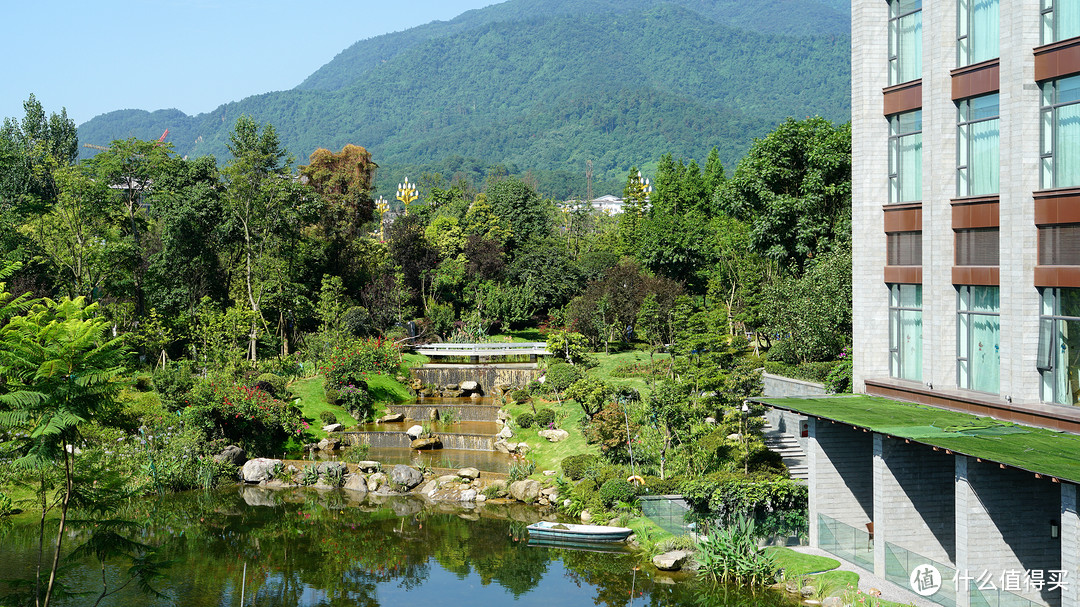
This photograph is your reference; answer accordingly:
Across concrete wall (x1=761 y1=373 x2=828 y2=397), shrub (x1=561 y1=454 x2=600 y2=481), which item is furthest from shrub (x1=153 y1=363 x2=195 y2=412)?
concrete wall (x1=761 y1=373 x2=828 y2=397)

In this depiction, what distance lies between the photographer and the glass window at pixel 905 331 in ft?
70.7

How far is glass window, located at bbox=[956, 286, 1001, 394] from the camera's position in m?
18.9

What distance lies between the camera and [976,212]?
19.2 metres

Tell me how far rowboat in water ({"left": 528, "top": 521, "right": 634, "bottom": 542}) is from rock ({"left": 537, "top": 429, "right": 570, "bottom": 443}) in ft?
26.0

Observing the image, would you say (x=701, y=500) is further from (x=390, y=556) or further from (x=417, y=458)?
(x=417, y=458)

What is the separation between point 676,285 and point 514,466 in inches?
689

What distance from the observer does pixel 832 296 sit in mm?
30484

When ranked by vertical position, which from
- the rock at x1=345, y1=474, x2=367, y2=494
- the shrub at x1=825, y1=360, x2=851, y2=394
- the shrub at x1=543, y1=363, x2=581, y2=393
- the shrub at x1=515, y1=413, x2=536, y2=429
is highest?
the shrub at x1=825, y1=360, x2=851, y2=394

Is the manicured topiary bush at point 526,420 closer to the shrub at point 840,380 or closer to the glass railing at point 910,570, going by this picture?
the shrub at point 840,380

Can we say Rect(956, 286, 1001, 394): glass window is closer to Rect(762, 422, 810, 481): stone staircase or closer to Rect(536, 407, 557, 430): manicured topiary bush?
Rect(762, 422, 810, 481): stone staircase

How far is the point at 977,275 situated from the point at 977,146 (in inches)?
112

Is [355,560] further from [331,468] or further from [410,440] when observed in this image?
[410,440]

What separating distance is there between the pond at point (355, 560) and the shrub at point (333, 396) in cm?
817

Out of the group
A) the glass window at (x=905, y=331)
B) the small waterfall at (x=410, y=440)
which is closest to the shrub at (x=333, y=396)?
the small waterfall at (x=410, y=440)
